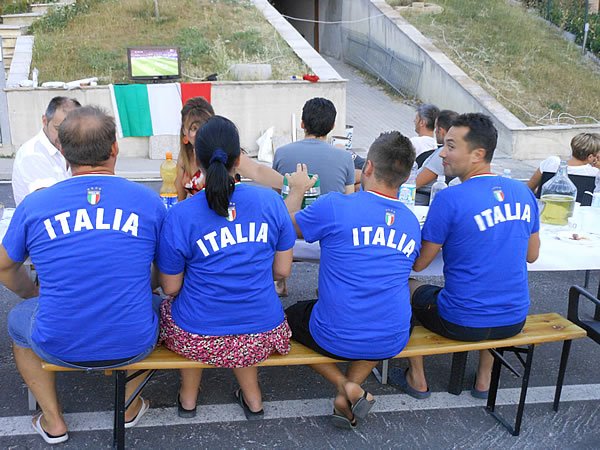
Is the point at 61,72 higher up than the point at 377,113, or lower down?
higher up

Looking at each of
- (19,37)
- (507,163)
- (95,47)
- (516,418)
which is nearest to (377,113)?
(507,163)

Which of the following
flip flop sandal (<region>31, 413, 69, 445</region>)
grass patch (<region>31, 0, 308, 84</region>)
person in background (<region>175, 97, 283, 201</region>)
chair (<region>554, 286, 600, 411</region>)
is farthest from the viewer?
grass patch (<region>31, 0, 308, 84</region>)

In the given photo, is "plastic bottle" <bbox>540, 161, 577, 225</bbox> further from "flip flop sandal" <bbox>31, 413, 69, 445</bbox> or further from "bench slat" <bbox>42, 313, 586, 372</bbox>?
"flip flop sandal" <bbox>31, 413, 69, 445</bbox>

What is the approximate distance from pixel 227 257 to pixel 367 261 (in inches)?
26.6

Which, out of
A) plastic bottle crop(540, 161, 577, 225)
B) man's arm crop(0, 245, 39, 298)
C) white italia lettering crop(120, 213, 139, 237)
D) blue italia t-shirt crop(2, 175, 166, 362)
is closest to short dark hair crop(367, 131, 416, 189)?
blue italia t-shirt crop(2, 175, 166, 362)

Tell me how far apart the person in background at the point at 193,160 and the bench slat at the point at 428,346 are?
1.31m

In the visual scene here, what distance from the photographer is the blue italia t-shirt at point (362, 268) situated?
10.5ft

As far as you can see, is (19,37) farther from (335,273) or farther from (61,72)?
(335,273)

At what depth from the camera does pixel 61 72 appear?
40.7ft

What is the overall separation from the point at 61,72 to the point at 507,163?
845 cm

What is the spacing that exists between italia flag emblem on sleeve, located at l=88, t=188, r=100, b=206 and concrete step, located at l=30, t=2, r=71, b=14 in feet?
49.4

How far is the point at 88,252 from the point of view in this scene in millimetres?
2848

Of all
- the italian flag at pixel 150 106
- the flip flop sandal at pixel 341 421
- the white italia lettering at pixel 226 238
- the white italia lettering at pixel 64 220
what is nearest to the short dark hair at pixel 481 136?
the white italia lettering at pixel 226 238

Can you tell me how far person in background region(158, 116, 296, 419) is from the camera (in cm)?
301
